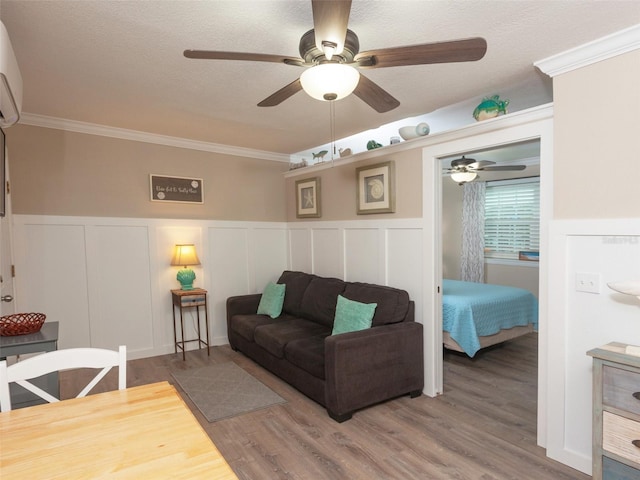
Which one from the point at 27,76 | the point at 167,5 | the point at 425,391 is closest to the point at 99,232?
the point at 27,76

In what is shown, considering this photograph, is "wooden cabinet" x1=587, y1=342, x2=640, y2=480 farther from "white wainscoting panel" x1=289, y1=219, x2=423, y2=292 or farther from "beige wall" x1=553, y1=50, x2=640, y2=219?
"white wainscoting panel" x1=289, y1=219, x2=423, y2=292

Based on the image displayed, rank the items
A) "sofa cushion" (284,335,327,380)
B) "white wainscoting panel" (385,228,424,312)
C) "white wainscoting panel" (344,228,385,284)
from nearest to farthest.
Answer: "sofa cushion" (284,335,327,380) → "white wainscoting panel" (385,228,424,312) → "white wainscoting panel" (344,228,385,284)

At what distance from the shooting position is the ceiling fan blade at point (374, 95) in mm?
1877

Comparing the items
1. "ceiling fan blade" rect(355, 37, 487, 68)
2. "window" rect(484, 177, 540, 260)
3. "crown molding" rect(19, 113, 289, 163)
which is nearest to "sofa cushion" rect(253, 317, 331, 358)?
"crown molding" rect(19, 113, 289, 163)

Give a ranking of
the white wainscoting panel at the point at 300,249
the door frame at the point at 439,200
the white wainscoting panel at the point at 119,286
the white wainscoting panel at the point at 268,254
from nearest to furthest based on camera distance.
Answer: the door frame at the point at 439,200 → the white wainscoting panel at the point at 119,286 → the white wainscoting panel at the point at 300,249 → the white wainscoting panel at the point at 268,254

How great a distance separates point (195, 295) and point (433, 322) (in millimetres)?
2545

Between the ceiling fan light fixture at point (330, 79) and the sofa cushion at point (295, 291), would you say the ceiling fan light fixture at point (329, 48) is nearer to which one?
the ceiling fan light fixture at point (330, 79)

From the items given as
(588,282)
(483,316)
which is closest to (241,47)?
(588,282)

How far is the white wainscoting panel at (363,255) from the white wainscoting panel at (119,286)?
89.1 inches

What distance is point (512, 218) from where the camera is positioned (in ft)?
19.2

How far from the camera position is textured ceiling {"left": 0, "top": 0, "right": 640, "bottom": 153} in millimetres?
1766

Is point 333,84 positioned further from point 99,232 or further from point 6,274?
point 99,232

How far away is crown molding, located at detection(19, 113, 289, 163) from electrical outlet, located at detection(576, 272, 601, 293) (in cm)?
385

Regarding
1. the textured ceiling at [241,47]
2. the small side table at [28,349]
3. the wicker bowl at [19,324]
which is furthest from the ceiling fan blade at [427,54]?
the wicker bowl at [19,324]
